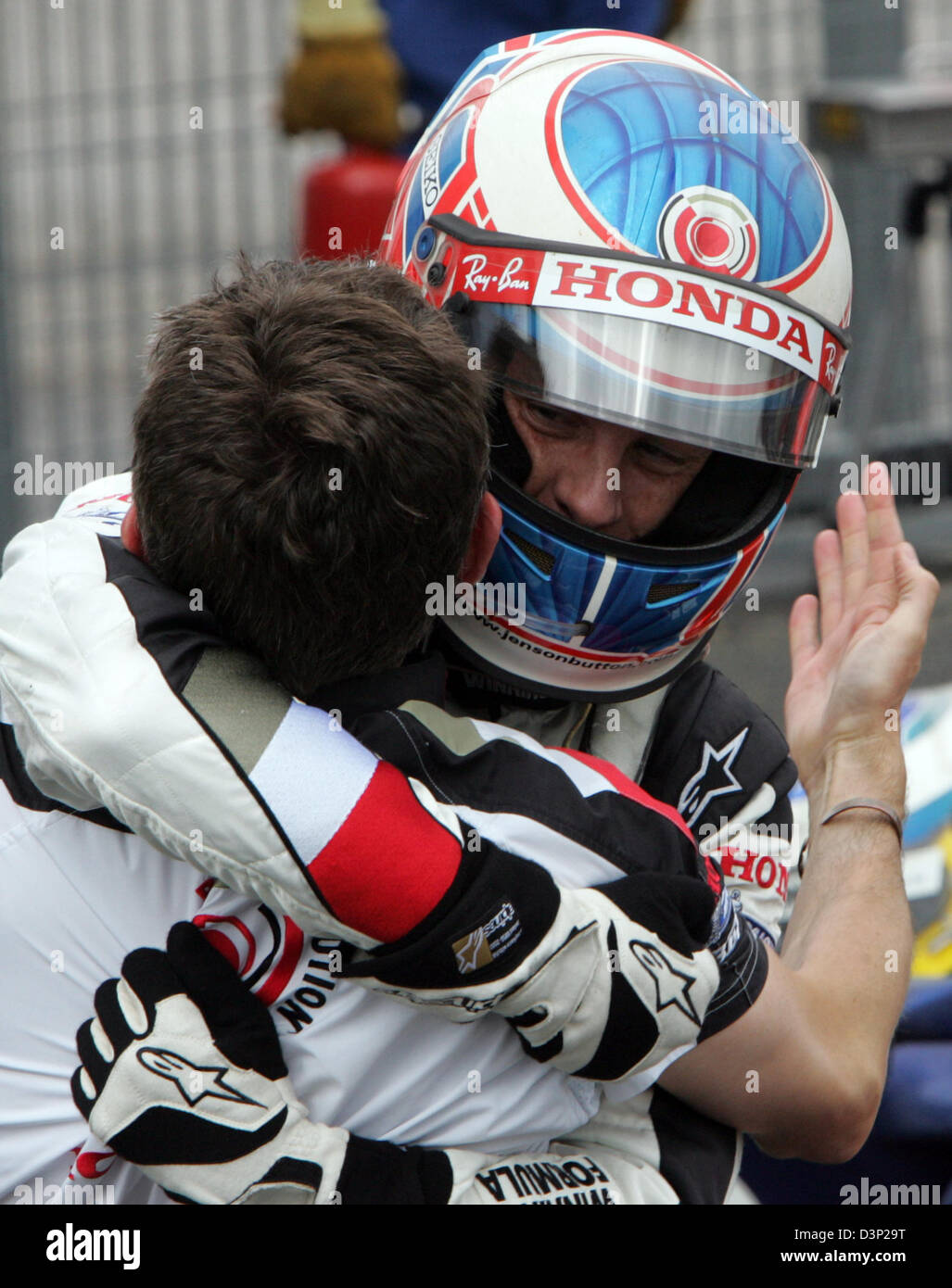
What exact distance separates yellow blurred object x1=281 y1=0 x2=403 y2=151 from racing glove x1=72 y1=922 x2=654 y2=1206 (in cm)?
416

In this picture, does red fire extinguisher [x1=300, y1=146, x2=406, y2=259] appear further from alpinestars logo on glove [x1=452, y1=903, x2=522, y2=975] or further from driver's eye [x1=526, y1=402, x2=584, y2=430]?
alpinestars logo on glove [x1=452, y1=903, x2=522, y2=975]

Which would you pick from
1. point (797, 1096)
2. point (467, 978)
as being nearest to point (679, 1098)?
point (797, 1096)

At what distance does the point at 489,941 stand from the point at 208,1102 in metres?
0.28

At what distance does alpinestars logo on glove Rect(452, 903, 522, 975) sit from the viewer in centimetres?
137

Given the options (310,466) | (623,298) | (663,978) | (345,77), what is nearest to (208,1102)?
(663,978)

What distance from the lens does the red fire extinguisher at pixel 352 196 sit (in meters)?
5.38

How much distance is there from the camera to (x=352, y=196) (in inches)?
213

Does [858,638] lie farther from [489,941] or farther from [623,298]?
[489,941]

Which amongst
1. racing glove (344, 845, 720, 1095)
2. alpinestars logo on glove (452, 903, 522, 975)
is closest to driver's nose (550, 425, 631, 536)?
racing glove (344, 845, 720, 1095)

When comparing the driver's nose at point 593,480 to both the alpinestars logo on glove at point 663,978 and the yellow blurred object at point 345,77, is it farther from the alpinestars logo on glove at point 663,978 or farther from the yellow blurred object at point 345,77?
the yellow blurred object at point 345,77

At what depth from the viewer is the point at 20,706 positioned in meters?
1.41

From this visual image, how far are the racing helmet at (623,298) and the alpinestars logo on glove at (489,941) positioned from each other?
21.7 inches

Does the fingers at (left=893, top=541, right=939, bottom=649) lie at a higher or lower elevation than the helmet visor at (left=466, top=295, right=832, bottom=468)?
lower

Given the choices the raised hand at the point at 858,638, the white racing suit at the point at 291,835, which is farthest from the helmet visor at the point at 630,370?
the white racing suit at the point at 291,835
